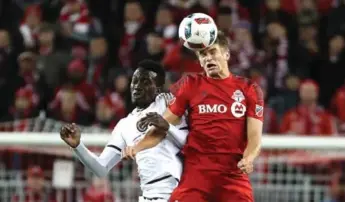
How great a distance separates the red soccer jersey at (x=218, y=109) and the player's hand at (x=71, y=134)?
2.06ft

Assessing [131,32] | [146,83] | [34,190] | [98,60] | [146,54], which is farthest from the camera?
[131,32]

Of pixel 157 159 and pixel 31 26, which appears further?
pixel 31 26

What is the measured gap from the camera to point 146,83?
8.04 m

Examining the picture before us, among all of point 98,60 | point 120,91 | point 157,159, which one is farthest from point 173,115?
point 98,60

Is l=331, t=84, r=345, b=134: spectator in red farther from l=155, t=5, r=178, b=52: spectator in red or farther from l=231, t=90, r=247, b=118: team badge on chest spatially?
l=231, t=90, r=247, b=118: team badge on chest

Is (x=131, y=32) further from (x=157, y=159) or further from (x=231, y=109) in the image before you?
(x=231, y=109)

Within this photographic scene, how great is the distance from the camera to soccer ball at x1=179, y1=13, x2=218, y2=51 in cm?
756

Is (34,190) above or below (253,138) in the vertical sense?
below

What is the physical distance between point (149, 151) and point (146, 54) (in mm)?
5765

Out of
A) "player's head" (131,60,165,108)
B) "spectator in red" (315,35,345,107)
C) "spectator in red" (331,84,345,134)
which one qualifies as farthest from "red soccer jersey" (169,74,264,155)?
"spectator in red" (315,35,345,107)

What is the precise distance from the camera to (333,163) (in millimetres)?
11344

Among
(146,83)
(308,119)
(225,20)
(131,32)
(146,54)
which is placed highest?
(225,20)

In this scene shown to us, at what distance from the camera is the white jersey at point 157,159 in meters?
7.98

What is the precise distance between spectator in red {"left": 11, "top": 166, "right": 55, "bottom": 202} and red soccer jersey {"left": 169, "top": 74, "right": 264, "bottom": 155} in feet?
12.7
